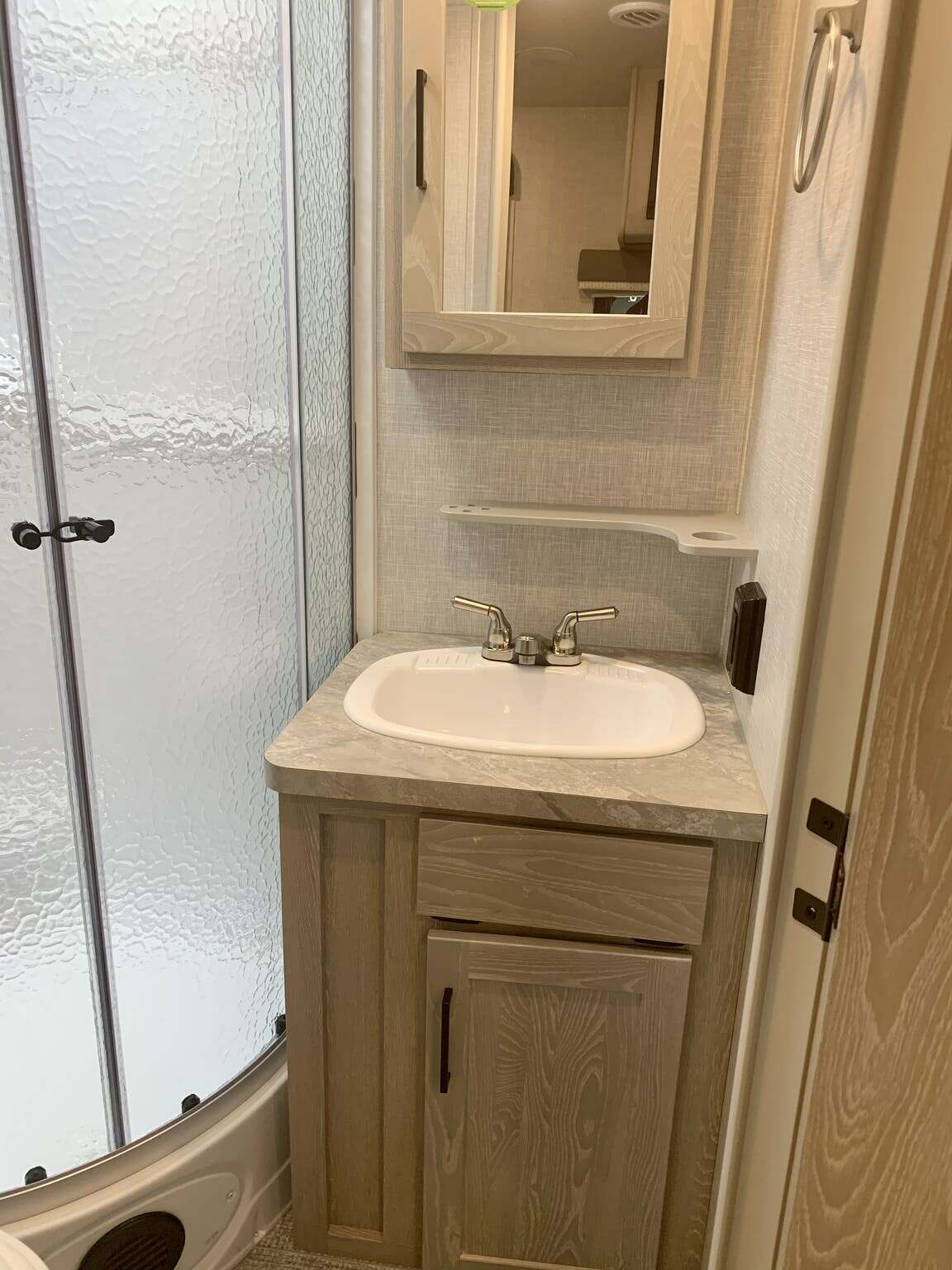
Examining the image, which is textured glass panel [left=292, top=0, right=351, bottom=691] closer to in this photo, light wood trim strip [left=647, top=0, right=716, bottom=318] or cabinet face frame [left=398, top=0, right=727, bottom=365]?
cabinet face frame [left=398, top=0, right=727, bottom=365]

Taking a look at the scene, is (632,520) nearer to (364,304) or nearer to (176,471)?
(364,304)

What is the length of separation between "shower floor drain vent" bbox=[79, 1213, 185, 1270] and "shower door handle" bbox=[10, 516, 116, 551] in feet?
2.87

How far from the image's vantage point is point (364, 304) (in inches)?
57.1

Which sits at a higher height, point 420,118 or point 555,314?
point 420,118

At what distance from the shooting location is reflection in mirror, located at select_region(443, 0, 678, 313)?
1.22m

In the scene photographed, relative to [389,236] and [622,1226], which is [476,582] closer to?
[389,236]

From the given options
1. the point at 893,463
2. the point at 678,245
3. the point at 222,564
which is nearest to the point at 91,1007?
the point at 222,564

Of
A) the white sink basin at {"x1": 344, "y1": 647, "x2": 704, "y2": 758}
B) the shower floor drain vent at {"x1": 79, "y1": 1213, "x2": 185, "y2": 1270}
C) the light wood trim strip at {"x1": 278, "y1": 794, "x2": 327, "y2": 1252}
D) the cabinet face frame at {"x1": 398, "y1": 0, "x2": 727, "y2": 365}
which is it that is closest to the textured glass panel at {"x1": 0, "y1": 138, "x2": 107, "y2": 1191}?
the shower floor drain vent at {"x1": 79, "y1": 1213, "x2": 185, "y2": 1270}

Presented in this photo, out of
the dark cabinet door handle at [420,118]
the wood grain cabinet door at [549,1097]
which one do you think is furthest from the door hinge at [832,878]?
the dark cabinet door handle at [420,118]

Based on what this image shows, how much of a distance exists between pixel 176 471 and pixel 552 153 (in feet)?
2.28

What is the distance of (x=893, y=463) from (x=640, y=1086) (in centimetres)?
83

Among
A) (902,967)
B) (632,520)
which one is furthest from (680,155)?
(902,967)

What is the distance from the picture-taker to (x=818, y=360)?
876 mm

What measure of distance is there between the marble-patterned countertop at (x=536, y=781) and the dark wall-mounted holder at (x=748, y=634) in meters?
0.10
